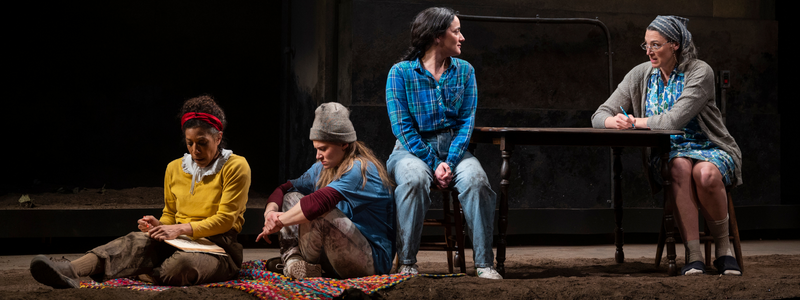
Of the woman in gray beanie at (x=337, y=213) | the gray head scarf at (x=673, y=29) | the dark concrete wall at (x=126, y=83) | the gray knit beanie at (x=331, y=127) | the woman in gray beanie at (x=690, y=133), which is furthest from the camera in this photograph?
the dark concrete wall at (x=126, y=83)

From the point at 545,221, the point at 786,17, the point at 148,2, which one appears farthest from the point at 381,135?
the point at 786,17

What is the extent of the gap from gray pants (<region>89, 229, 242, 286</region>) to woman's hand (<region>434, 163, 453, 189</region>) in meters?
1.09

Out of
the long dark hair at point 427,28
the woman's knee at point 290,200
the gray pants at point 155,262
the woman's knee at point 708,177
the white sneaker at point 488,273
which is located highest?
the long dark hair at point 427,28

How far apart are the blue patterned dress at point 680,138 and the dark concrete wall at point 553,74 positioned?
186 centimetres

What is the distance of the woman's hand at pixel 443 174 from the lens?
3.32m

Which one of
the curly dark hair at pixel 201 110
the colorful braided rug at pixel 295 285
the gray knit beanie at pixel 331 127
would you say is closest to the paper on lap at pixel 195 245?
the colorful braided rug at pixel 295 285

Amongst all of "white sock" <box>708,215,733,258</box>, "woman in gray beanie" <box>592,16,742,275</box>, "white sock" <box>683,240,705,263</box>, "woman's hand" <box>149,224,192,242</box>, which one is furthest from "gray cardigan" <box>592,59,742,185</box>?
"woman's hand" <box>149,224,192,242</box>

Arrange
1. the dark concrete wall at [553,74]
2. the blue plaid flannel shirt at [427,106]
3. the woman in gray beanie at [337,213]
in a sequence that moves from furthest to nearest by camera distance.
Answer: the dark concrete wall at [553,74] → the blue plaid flannel shirt at [427,106] → the woman in gray beanie at [337,213]

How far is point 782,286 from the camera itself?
305 centimetres

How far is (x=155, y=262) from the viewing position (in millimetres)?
2990

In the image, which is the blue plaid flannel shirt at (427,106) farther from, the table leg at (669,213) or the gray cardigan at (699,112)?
the table leg at (669,213)

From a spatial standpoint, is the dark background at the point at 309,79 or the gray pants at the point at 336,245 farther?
the dark background at the point at 309,79

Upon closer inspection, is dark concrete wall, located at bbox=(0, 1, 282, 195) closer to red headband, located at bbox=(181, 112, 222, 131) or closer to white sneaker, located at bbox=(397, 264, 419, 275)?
red headband, located at bbox=(181, 112, 222, 131)

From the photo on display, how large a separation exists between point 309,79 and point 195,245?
11.5 feet
